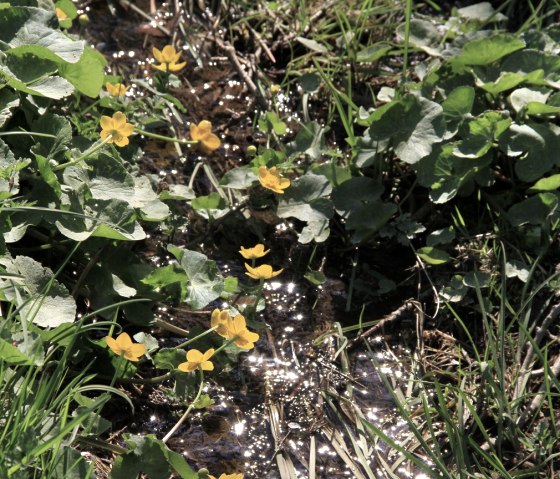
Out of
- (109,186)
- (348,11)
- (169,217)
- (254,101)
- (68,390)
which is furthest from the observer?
(348,11)

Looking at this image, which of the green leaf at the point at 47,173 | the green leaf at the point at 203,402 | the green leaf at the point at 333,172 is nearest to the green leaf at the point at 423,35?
the green leaf at the point at 333,172

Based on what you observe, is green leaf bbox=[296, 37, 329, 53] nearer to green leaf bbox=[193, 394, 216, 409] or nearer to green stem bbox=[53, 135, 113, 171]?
green stem bbox=[53, 135, 113, 171]

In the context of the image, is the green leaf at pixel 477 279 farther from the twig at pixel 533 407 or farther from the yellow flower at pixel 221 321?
the yellow flower at pixel 221 321


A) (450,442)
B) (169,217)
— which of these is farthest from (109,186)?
(450,442)

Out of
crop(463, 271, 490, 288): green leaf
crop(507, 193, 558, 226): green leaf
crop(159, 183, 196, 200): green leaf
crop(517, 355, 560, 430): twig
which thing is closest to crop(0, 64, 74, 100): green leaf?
crop(159, 183, 196, 200): green leaf

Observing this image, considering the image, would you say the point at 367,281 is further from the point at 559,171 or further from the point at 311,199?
the point at 559,171

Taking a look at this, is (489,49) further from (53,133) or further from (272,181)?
(53,133)
